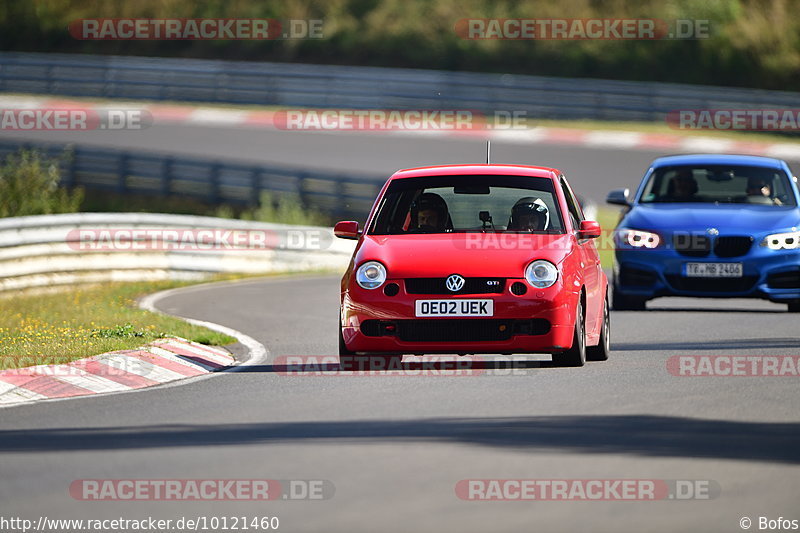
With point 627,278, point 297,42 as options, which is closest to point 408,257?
point 627,278

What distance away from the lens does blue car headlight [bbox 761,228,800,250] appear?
16125 millimetres

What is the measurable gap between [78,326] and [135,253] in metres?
7.21

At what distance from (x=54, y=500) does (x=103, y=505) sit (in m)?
0.25

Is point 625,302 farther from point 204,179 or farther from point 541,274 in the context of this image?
point 204,179

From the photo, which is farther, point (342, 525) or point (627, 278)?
point (627, 278)

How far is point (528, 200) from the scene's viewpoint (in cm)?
1258

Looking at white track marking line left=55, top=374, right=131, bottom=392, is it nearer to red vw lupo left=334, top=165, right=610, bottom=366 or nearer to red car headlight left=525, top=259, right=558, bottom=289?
red vw lupo left=334, top=165, right=610, bottom=366

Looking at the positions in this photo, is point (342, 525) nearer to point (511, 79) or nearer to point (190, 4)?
point (511, 79)

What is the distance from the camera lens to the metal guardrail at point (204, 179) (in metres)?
30.2

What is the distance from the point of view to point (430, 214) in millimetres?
12477
